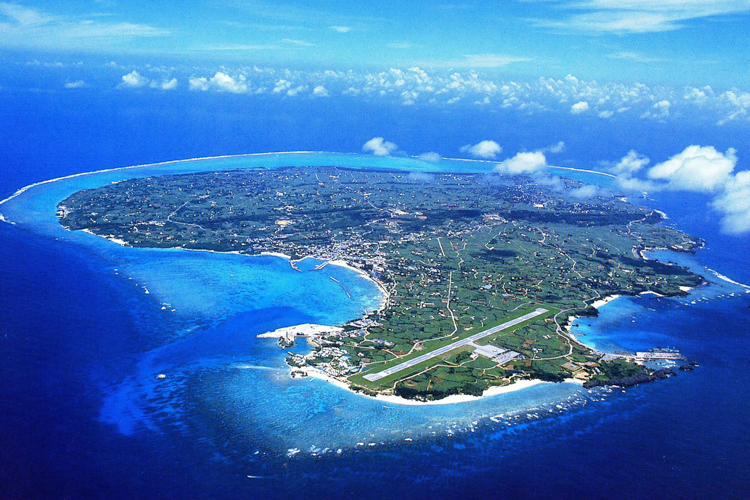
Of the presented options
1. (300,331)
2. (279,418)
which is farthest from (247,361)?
(279,418)

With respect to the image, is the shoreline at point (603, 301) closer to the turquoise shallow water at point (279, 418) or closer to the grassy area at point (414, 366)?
the turquoise shallow water at point (279, 418)

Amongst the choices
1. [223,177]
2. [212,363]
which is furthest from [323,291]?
[223,177]

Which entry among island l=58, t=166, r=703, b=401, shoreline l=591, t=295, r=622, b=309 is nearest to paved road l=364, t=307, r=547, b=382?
island l=58, t=166, r=703, b=401

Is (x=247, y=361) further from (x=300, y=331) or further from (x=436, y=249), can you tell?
(x=436, y=249)

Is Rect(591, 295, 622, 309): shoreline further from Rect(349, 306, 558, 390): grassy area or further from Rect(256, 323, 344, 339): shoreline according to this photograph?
Rect(256, 323, 344, 339): shoreline

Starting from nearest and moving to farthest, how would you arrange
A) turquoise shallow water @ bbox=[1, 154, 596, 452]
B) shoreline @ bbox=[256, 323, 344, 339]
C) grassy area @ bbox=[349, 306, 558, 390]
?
turquoise shallow water @ bbox=[1, 154, 596, 452]
grassy area @ bbox=[349, 306, 558, 390]
shoreline @ bbox=[256, 323, 344, 339]

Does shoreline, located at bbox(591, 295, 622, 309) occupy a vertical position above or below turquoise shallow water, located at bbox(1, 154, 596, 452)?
above
